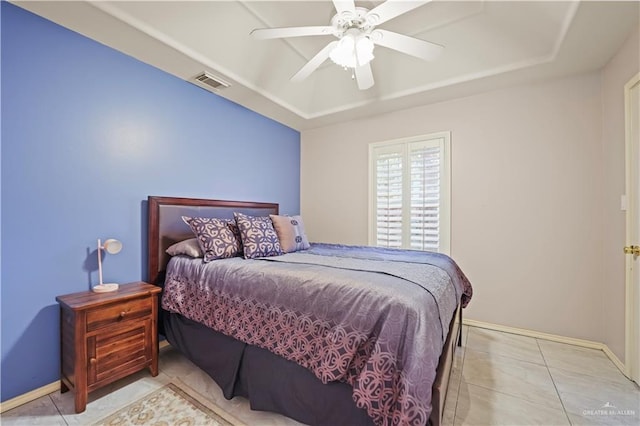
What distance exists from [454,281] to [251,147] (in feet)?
8.84

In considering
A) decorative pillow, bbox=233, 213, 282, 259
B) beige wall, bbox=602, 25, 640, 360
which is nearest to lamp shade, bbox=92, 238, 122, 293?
decorative pillow, bbox=233, 213, 282, 259

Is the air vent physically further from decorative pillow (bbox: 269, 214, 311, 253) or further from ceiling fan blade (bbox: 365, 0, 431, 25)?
ceiling fan blade (bbox: 365, 0, 431, 25)

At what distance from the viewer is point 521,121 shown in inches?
108

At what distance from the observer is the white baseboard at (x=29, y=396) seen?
166 cm

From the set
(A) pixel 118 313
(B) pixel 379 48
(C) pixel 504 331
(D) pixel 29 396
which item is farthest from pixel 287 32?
(C) pixel 504 331

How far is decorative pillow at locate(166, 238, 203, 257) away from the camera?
7.34ft

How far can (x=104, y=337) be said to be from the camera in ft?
5.70

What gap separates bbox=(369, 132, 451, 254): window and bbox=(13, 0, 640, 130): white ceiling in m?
0.56

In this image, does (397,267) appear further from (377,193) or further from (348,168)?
(348,168)

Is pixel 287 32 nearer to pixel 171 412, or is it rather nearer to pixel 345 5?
pixel 345 5

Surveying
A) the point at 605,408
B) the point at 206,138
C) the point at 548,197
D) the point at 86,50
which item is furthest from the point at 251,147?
the point at 605,408

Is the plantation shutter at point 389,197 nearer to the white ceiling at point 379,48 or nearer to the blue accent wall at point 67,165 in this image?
the white ceiling at point 379,48

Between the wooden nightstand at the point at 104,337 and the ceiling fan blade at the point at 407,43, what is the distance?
8.08 ft

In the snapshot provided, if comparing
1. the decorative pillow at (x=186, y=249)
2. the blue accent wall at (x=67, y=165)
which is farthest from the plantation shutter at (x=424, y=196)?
the blue accent wall at (x=67, y=165)
